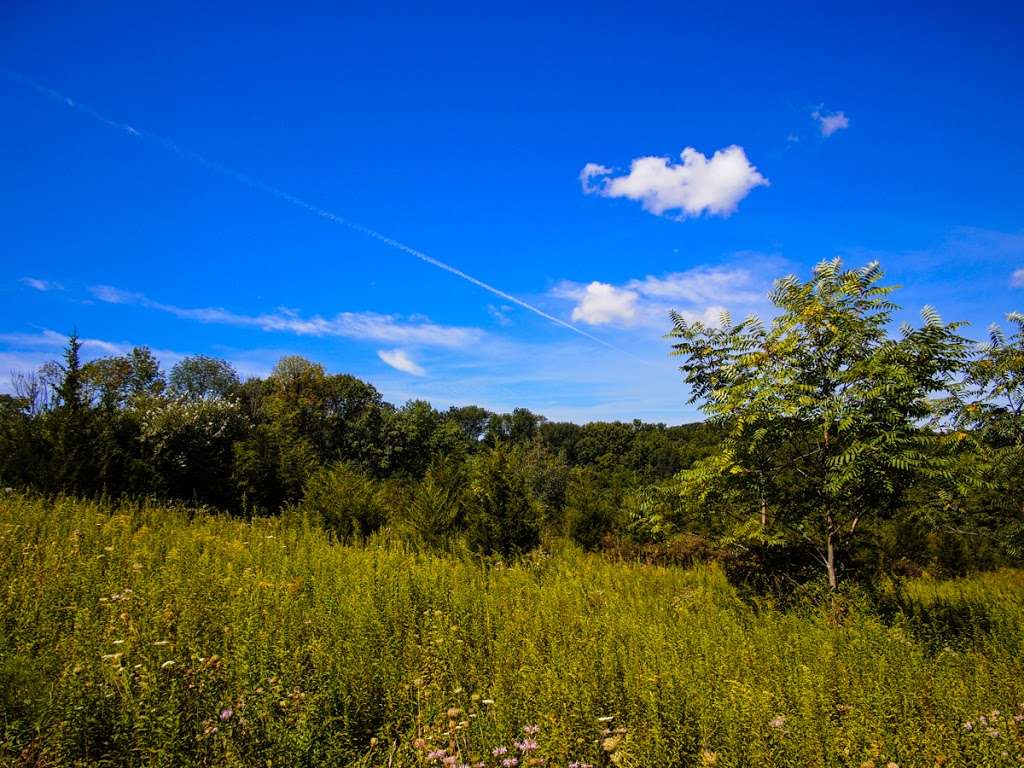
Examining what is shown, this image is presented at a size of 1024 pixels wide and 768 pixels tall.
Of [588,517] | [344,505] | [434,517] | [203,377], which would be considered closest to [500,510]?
[434,517]

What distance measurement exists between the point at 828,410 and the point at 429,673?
196 inches

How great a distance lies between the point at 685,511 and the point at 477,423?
93.1 metres

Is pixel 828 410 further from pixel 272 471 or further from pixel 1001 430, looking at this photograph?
pixel 272 471

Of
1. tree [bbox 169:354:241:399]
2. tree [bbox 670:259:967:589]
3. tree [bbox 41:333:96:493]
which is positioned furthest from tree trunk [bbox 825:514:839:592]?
tree [bbox 169:354:241:399]

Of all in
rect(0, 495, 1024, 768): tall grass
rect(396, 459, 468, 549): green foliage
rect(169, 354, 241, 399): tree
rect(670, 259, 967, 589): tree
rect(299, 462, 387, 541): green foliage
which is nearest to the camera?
rect(0, 495, 1024, 768): tall grass

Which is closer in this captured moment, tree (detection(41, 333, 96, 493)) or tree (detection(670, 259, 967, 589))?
tree (detection(670, 259, 967, 589))

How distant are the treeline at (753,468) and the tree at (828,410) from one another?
0.08ft

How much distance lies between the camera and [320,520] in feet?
37.8

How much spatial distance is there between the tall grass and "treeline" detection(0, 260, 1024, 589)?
1431mm

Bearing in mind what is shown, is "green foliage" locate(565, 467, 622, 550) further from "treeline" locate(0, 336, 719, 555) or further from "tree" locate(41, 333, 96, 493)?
"tree" locate(41, 333, 96, 493)

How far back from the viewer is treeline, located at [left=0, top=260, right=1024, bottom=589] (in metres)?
5.66

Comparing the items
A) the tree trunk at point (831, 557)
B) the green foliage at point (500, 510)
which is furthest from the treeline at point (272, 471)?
the tree trunk at point (831, 557)

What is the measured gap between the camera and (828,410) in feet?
18.5

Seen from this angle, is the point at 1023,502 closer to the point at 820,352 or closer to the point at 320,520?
the point at 820,352
